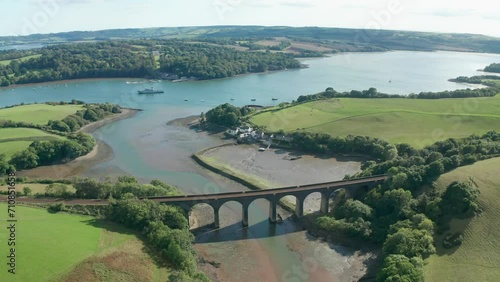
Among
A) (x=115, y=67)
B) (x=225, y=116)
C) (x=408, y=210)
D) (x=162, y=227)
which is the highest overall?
(x=115, y=67)

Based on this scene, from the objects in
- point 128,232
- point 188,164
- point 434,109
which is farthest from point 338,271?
point 434,109

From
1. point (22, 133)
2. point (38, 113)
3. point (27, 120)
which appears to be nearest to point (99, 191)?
point (22, 133)

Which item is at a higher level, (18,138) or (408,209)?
(408,209)

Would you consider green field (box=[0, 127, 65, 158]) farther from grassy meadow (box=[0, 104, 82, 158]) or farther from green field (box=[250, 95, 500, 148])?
green field (box=[250, 95, 500, 148])

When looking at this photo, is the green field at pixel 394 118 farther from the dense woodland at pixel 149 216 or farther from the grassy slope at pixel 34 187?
the grassy slope at pixel 34 187

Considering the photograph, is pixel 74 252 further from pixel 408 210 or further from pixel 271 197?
pixel 408 210

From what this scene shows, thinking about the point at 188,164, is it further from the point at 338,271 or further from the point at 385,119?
the point at 385,119
